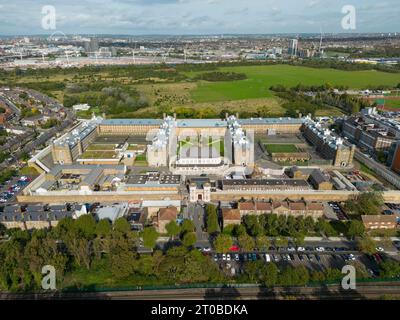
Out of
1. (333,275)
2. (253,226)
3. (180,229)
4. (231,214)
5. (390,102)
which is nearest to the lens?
(333,275)

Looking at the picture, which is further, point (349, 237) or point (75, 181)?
point (75, 181)

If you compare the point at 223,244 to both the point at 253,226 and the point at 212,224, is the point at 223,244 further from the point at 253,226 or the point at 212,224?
the point at 253,226

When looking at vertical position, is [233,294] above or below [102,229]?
below

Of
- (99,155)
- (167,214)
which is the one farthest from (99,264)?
(99,155)

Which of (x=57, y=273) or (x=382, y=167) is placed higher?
(x=382, y=167)

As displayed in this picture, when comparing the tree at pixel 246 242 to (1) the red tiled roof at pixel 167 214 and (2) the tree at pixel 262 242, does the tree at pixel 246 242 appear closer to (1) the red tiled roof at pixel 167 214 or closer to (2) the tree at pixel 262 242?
(2) the tree at pixel 262 242

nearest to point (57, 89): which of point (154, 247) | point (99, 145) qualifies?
point (99, 145)
